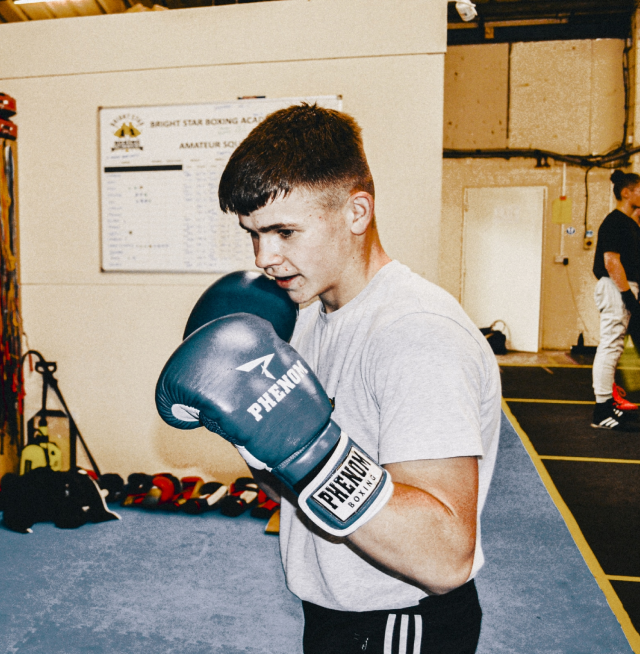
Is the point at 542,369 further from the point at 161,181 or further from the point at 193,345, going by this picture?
the point at 193,345

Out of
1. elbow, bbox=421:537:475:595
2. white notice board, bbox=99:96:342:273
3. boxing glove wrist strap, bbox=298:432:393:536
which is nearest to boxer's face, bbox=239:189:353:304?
boxing glove wrist strap, bbox=298:432:393:536

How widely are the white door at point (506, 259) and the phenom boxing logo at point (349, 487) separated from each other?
22.7ft

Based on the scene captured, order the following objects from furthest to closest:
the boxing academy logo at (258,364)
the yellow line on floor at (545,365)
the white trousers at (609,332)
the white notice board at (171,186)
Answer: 1. the yellow line on floor at (545,365)
2. the white trousers at (609,332)
3. the white notice board at (171,186)
4. the boxing academy logo at (258,364)

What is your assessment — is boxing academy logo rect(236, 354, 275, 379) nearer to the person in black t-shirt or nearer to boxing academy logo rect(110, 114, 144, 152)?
boxing academy logo rect(110, 114, 144, 152)

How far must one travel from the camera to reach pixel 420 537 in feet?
2.15

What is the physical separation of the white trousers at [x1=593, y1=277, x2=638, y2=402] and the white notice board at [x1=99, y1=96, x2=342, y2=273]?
275 centimetres

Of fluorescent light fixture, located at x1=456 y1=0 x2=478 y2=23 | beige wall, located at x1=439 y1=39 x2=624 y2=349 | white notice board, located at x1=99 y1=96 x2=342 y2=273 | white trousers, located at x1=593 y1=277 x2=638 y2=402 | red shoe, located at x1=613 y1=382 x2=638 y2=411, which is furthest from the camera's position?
beige wall, located at x1=439 y1=39 x2=624 y2=349

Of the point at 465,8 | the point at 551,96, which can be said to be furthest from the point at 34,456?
the point at 551,96

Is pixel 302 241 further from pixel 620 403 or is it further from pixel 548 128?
pixel 548 128

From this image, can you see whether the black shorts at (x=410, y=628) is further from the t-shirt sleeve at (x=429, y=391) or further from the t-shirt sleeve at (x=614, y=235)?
the t-shirt sleeve at (x=614, y=235)

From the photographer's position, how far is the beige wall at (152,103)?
276cm

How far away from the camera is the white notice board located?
2932 millimetres

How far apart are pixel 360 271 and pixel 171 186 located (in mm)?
2270

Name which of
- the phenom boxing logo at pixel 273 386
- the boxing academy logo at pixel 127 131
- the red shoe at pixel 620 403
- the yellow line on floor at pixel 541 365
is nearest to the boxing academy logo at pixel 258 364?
the phenom boxing logo at pixel 273 386
